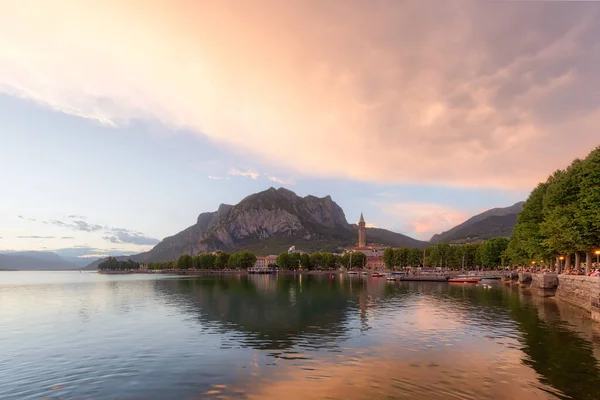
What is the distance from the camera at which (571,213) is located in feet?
235

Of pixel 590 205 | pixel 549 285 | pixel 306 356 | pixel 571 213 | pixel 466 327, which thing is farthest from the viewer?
pixel 549 285

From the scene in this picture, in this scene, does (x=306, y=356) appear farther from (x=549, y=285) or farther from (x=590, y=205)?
(x=549, y=285)

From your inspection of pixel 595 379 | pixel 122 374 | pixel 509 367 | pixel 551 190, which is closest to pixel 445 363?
pixel 509 367

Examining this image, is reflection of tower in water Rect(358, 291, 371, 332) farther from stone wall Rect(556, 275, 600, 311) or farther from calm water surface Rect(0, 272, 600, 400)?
stone wall Rect(556, 275, 600, 311)

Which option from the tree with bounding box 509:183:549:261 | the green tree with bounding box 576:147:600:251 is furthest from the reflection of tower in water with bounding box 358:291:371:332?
the tree with bounding box 509:183:549:261

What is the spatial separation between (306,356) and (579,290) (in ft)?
177

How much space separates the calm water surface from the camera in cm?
2545

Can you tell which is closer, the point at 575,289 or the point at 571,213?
the point at 575,289

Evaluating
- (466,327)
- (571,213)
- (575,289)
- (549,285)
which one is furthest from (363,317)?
(549,285)

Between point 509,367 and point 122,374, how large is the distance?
104 feet

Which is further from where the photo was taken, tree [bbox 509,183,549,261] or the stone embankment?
tree [bbox 509,183,549,261]

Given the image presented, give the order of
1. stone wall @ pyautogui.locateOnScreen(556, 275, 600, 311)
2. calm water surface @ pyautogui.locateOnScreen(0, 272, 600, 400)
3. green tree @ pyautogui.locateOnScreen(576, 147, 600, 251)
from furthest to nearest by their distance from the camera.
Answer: green tree @ pyautogui.locateOnScreen(576, 147, 600, 251), stone wall @ pyautogui.locateOnScreen(556, 275, 600, 311), calm water surface @ pyautogui.locateOnScreen(0, 272, 600, 400)

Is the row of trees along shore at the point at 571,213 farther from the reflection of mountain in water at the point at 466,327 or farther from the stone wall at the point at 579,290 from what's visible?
the reflection of mountain in water at the point at 466,327

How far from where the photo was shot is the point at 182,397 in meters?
24.1
